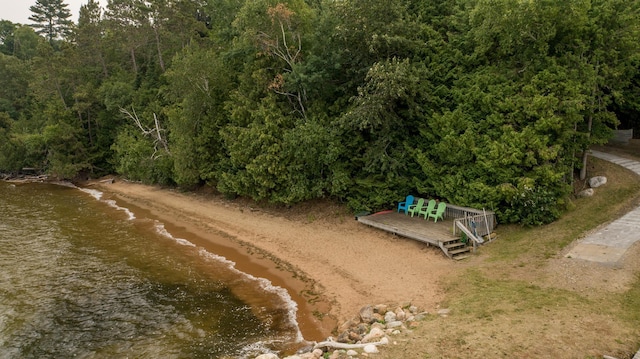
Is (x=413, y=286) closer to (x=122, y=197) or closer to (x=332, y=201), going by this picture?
(x=332, y=201)

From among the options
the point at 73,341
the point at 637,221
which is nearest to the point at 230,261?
the point at 73,341

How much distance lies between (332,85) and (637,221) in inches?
555

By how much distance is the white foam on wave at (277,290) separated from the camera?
36.3 ft

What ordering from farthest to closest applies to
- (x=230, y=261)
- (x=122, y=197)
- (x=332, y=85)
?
(x=122, y=197)
(x=332, y=85)
(x=230, y=261)

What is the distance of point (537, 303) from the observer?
31.4 feet

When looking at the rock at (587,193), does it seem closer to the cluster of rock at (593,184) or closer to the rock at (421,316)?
the cluster of rock at (593,184)

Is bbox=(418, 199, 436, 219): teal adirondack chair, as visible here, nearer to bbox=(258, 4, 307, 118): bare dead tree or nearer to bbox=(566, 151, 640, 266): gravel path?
bbox=(566, 151, 640, 266): gravel path

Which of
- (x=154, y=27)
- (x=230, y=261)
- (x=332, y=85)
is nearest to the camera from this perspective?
(x=230, y=261)

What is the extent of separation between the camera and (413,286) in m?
12.2

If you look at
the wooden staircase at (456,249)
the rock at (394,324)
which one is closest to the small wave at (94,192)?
the wooden staircase at (456,249)

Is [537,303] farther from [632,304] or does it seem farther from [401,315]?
[401,315]

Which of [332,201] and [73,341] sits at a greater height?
[332,201]

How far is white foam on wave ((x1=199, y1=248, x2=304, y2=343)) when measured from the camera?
11.1 m

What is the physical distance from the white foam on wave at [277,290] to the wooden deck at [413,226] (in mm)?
5392
